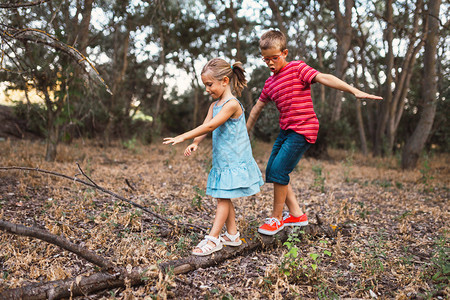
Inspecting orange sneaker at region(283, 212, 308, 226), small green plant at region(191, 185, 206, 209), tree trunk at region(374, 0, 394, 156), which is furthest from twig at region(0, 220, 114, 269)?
tree trunk at region(374, 0, 394, 156)

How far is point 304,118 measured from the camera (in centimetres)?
286

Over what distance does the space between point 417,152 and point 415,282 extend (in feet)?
19.8

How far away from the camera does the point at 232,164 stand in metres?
2.63

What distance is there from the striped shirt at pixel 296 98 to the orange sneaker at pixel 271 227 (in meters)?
0.82

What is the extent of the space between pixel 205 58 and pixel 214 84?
1183cm

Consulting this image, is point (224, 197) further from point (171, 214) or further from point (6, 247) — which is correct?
point (6, 247)

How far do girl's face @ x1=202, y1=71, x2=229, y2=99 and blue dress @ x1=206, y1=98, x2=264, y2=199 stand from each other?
0.12 meters

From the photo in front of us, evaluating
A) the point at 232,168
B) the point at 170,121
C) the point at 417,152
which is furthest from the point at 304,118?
the point at 170,121

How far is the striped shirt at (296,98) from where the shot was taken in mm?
2816

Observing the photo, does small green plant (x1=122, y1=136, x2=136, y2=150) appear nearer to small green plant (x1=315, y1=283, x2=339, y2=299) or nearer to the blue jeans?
the blue jeans

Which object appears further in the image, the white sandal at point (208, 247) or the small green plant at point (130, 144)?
the small green plant at point (130, 144)

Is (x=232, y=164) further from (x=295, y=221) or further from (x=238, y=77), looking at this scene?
(x=295, y=221)

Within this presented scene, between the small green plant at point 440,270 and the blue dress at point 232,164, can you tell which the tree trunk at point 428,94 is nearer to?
the small green plant at point 440,270

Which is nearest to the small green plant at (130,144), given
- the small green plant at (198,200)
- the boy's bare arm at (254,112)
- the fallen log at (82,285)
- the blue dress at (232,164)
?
the small green plant at (198,200)
